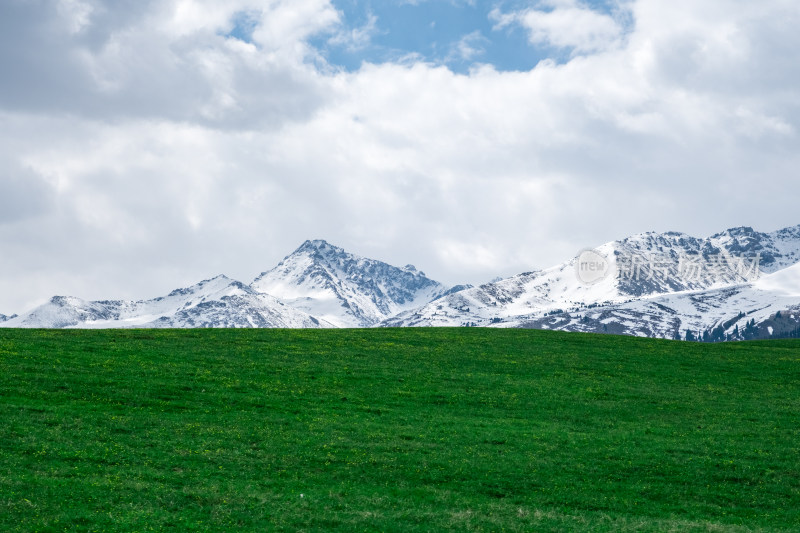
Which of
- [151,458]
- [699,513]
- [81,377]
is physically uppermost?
[81,377]

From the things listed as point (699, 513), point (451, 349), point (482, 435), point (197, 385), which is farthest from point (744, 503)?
point (451, 349)

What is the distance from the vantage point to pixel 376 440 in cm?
4328

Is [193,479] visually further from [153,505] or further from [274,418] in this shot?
[274,418]

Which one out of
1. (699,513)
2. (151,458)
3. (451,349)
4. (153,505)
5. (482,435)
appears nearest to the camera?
(153,505)

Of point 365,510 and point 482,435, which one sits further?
point 482,435

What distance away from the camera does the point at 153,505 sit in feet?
105

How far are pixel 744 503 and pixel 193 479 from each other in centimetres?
2731

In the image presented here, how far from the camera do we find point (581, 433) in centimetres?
4741

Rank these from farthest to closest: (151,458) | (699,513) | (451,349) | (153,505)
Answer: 1. (451,349)
2. (151,458)
3. (699,513)
4. (153,505)

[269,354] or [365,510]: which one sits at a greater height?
[269,354]

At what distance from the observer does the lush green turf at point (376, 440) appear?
3291 centimetres

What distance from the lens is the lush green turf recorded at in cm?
3291

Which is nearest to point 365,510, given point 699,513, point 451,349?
point 699,513

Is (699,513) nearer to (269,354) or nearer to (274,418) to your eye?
(274,418)
